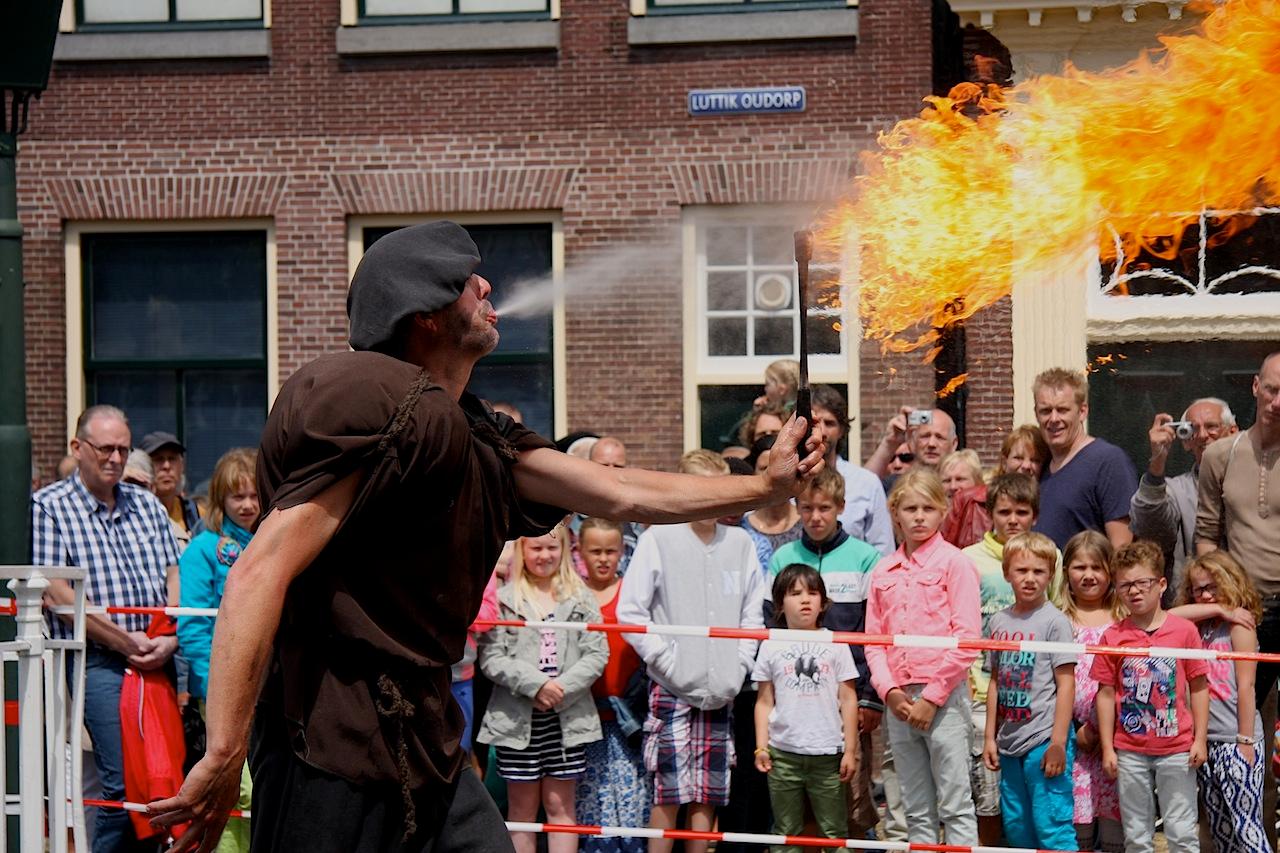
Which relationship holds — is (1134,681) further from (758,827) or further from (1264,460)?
(758,827)

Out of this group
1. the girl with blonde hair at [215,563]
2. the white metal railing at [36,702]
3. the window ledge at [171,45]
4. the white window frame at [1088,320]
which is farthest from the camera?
the window ledge at [171,45]

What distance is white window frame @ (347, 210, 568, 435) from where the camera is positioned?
13.5 m

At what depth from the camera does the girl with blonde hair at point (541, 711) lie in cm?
732

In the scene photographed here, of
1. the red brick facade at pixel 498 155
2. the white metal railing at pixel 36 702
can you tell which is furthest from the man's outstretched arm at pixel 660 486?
the red brick facade at pixel 498 155

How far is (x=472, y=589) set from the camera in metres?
3.67

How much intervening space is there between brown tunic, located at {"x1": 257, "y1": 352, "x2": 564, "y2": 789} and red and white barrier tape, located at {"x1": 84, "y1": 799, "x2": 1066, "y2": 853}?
328cm

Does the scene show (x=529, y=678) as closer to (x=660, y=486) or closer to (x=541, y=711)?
(x=541, y=711)

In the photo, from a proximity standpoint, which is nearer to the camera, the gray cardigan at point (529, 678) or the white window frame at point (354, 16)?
the gray cardigan at point (529, 678)

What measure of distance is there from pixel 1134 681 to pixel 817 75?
721 centimetres

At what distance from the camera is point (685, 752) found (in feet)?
24.2

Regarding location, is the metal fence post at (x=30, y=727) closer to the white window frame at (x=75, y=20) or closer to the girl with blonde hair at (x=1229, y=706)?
the girl with blonde hair at (x=1229, y=706)

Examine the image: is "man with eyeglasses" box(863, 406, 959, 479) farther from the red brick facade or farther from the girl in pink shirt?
the red brick facade

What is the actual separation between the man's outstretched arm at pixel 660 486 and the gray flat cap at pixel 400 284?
47cm

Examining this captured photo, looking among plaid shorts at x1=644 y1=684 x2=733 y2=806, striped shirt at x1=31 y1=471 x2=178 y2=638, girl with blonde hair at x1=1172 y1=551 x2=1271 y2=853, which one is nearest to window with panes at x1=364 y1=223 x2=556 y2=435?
striped shirt at x1=31 y1=471 x2=178 y2=638
